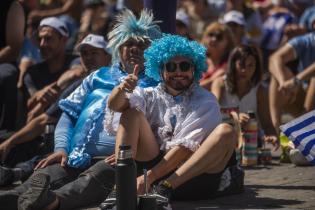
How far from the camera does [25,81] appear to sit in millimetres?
9789

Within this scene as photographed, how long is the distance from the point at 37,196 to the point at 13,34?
10.5ft

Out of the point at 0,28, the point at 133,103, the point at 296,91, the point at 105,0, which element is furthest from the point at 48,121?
the point at 105,0

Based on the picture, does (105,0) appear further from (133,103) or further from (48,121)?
(133,103)

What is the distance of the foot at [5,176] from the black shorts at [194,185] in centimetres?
142

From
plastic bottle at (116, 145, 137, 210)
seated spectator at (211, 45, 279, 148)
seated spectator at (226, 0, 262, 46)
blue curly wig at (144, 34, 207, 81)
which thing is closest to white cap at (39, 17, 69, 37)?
seated spectator at (211, 45, 279, 148)

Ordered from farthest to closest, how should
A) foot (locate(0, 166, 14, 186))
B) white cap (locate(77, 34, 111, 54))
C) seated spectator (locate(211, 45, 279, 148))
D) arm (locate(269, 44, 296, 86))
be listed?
1. arm (locate(269, 44, 296, 86))
2. seated spectator (locate(211, 45, 279, 148))
3. white cap (locate(77, 34, 111, 54))
4. foot (locate(0, 166, 14, 186))

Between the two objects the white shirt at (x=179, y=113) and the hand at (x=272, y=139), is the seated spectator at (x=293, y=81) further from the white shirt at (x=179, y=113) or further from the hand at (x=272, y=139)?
the white shirt at (x=179, y=113)

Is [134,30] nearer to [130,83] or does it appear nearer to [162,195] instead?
[130,83]

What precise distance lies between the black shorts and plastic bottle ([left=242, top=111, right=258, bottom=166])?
1.90 m

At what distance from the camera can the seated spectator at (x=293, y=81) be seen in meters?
9.26

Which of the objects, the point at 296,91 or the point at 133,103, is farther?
the point at 296,91

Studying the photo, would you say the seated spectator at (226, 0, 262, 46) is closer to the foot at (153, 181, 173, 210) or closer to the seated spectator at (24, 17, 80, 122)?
the seated spectator at (24, 17, 80, 122)

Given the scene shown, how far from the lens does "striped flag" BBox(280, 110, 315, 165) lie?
22.1 feet

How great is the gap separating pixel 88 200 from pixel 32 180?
58 cm
